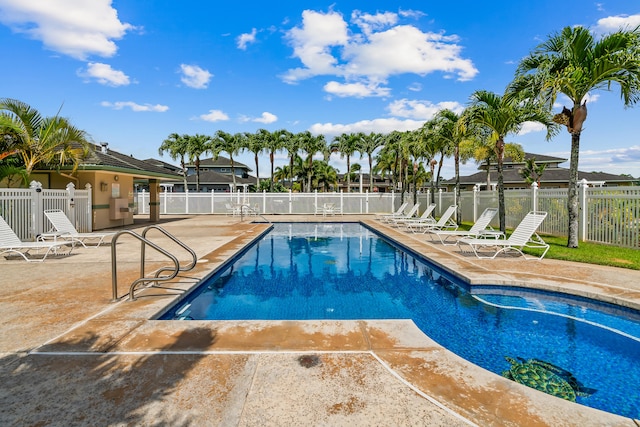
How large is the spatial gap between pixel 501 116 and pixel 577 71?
122 inches

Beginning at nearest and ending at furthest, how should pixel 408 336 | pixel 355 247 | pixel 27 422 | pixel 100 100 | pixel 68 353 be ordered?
pixel 27 422 → pixel 68 353 → pixel 408 336 → pixel 355 247 → pixel 100 100

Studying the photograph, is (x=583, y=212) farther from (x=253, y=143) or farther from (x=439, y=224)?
(x=253, y=143)

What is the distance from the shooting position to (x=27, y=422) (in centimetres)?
210

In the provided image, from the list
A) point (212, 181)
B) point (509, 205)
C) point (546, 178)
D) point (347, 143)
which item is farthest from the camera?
point (212, 181)

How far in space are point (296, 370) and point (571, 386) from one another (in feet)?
8.75

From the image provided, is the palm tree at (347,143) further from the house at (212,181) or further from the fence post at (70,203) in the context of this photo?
the fence post at (70,203)

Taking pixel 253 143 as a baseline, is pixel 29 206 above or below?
below

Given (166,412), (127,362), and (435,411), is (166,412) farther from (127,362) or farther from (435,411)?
(435,411)

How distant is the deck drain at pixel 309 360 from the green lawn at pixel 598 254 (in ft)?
24.6

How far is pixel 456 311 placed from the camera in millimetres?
5215

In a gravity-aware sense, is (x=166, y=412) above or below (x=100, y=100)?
below

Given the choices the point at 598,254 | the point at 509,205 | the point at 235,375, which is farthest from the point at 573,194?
the point at 235,375

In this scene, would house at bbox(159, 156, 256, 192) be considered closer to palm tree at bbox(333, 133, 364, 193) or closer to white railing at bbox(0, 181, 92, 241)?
palm tree at bbox(333, 133, 364, 193)

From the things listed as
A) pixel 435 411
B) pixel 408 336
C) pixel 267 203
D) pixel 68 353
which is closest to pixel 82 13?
pixel 68 353
